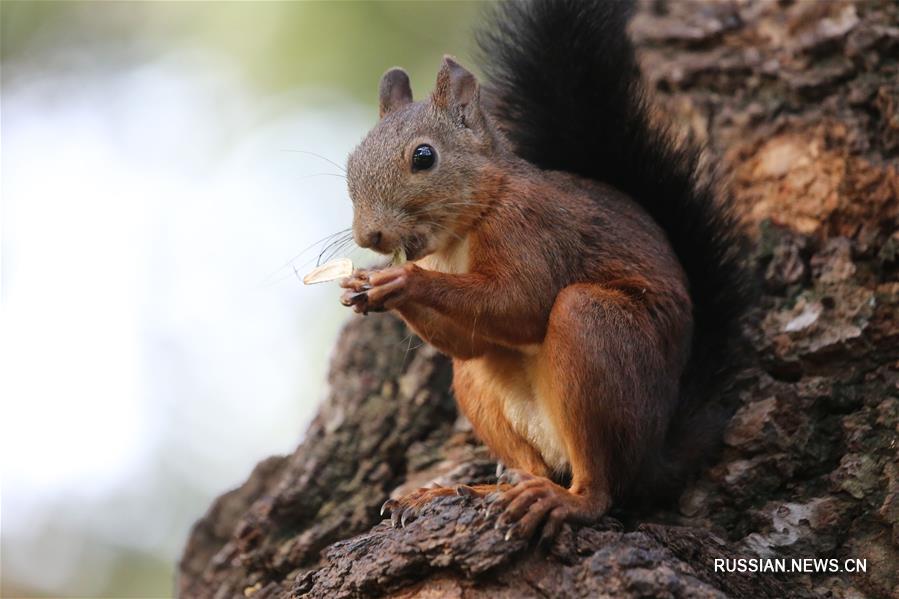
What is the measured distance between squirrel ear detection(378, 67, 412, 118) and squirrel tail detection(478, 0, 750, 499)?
308 mm

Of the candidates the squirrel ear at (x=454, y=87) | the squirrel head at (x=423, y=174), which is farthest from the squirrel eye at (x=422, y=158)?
the squirrel ear at (x=454, y=87)

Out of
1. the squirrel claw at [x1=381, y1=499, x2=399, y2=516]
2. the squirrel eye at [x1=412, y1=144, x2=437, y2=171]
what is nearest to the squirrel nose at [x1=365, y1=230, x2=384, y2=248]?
the squirrel eye at [x1=412, y1=144, x2=437, y2=171]

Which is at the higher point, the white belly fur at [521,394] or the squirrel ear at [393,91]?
the squirrel ear at [393,91]

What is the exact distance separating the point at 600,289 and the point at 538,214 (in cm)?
27

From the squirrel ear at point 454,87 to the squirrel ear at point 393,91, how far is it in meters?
0.24

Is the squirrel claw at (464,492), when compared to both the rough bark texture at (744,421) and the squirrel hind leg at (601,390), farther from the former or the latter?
the squirrel hind leg at (601,390)

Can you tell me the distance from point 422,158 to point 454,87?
307mm

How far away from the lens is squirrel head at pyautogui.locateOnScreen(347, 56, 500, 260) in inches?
102

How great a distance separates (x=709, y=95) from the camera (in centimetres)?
369

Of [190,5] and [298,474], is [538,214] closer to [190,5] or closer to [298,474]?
[298,474]

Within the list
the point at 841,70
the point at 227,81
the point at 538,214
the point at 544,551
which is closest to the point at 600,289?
the point at 538,214

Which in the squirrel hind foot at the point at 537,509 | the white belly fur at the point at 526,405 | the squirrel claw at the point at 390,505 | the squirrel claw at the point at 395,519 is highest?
the white belly fur at the point at 526,405

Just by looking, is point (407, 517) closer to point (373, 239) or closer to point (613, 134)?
point (373, 239)

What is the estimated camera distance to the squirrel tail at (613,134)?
9.45ft
